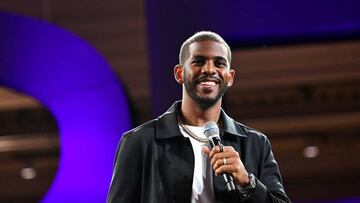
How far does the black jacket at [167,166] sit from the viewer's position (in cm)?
171

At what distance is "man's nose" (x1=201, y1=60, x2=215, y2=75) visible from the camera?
1747 millimetres

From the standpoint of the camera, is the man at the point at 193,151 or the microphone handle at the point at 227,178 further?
the man at the point at 193,151

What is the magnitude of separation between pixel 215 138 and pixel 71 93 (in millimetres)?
2278

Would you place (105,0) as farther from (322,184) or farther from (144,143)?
(322,184)

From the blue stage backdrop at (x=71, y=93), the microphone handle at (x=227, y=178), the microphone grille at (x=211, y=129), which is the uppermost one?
the blue stage backdrop at (x=71, y=93)

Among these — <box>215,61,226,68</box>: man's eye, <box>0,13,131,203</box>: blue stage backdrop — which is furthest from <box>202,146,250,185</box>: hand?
<box>0,13,131,203</box>: blue stage backdrop

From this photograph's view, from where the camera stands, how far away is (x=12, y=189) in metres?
7.24

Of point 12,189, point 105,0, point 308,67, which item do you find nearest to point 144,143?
point 105,0

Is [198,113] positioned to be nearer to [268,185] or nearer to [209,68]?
[209,68]

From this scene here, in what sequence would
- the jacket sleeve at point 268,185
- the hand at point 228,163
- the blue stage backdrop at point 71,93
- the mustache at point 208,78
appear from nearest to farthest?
the hand at point 228,163
the jacket sleeve at point 268,185
the mustache at point 208,78
the blue stage backdrop at point 71,93

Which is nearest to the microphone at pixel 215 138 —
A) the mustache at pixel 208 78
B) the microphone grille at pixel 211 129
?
the microphone grille at pixel 211 129

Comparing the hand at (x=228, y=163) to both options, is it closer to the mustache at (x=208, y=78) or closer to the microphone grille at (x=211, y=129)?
the microphone grille at (x=211, y=129)

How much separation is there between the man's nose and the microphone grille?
13cm

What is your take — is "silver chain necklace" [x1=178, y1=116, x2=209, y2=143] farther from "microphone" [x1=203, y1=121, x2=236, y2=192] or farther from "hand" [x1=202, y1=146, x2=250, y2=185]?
"hand" [x1=202, y1=146, x2=250, y2=185]
